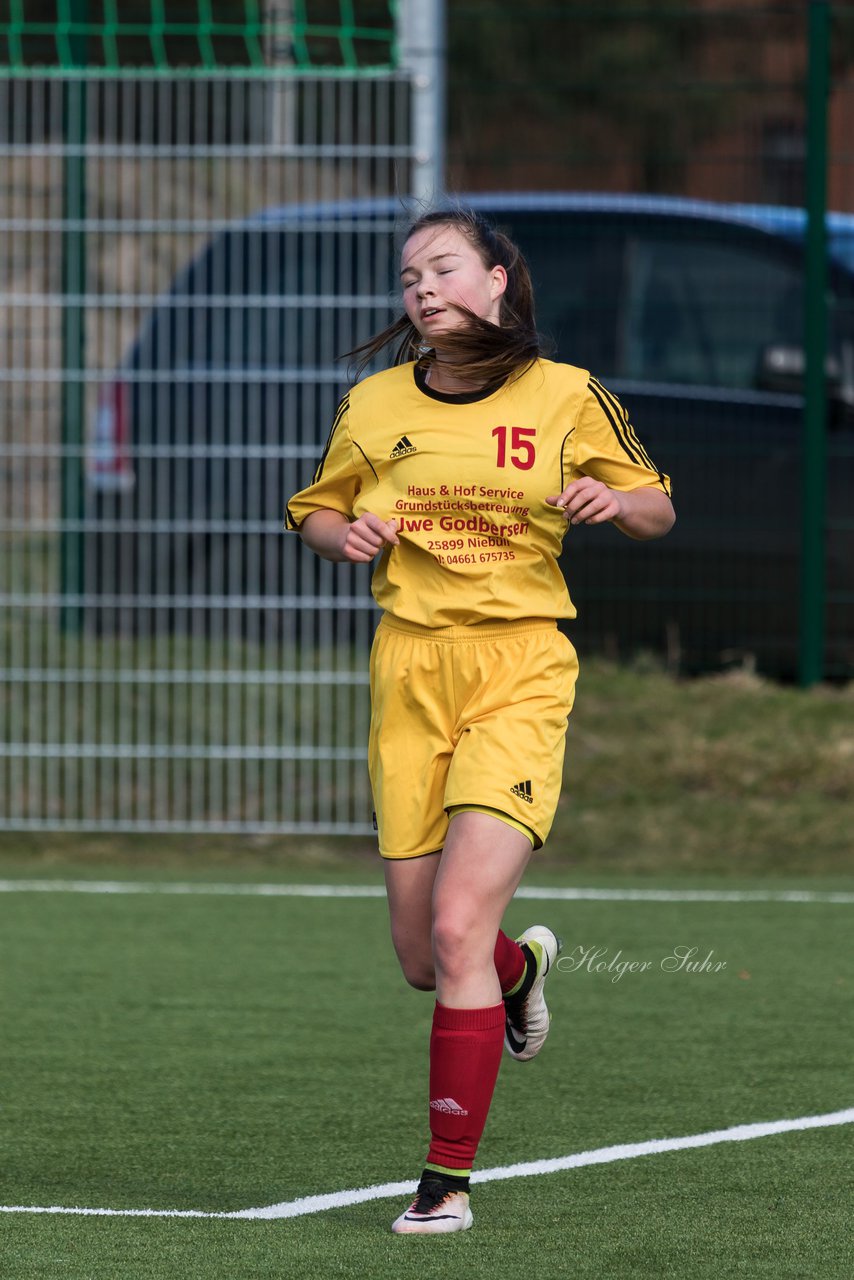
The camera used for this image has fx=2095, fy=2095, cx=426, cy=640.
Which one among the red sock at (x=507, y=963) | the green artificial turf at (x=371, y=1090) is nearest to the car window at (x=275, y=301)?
the green artificial turf at (x=371, y=1090)

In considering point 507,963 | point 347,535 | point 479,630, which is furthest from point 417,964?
point 347,535

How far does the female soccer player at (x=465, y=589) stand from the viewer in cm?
375

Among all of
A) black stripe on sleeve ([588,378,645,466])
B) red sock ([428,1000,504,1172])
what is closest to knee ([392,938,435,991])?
red sock ([428,1000,504,1172])

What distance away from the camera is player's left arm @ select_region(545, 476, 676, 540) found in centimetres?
385

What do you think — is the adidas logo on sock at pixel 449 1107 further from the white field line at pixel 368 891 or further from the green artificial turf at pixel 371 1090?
the white field line at pixel 368 891

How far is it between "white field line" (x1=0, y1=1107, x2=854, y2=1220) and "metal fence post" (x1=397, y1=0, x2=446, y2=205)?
4.80 m

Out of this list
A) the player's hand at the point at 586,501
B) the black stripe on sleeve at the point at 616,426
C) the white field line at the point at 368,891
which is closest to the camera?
the player's hand at the point at 586,501

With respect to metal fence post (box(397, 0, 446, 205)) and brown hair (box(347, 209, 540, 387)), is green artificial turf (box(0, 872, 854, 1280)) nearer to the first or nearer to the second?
brown hair (box(347, 209, 540, 387))

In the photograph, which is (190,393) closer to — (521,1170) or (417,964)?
(417,964)

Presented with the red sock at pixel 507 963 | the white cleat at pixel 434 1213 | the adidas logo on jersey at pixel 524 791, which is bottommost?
the white cleat at pixel 434 1213

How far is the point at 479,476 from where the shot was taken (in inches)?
154

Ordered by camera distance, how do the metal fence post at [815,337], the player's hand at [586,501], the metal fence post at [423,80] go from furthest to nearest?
the metal fence post at [815,337]
the metal fence post at [423,80]
the player's hand at [586,501]

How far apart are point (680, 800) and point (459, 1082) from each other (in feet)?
16.5

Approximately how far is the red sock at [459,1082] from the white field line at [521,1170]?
0.28 metres
